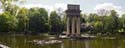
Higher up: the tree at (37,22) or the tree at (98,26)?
the tree at (37,22)

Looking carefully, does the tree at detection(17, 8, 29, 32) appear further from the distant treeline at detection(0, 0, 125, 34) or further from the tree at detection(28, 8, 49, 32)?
the tree at detection(28, 8, 49, 32)

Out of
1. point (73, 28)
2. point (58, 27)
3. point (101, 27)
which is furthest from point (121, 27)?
point (73, 28)

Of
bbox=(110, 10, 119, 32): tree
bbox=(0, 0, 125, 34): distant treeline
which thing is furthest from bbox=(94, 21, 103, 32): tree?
bbox=(110, 10, 119, 32): tree

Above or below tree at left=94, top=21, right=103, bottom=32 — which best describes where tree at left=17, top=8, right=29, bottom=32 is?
above

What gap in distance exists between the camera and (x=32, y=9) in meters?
90.3

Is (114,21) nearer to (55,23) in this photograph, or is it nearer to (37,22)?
(55,23)

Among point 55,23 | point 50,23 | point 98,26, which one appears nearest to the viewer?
point 50,23

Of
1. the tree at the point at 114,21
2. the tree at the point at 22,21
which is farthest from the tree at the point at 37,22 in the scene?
the tree at the point at 114,21

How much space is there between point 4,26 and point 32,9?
61.7ft

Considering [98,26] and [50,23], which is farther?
[98,26]

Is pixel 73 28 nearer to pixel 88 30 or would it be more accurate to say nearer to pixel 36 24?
pixel 36 24

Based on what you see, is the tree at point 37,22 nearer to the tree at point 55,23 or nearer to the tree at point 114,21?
the tree at point 55,23

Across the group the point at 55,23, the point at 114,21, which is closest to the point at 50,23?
the point at 55,23

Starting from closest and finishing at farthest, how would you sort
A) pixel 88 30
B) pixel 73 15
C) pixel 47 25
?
pixel 73 15 < pixel 47 25 < pixel 88 30
